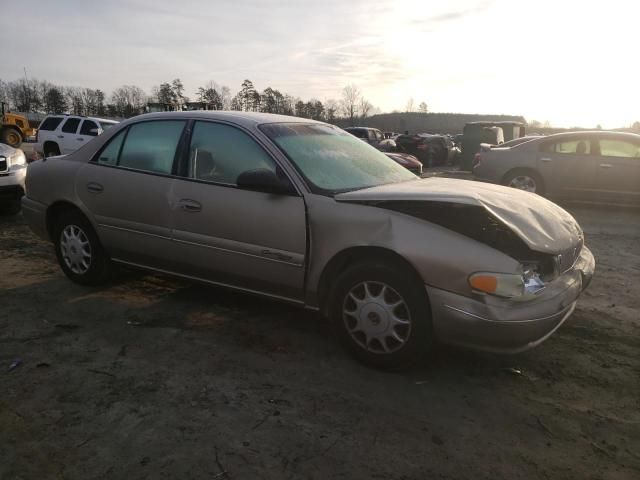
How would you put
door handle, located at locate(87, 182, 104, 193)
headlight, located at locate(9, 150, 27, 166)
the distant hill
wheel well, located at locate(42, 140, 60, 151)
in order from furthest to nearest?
the distant hill
wheel well, located at locate(42, 140, 60, 151)
headlight, located at locate(9, 150, 27, 166)
door handle, located at locate(87, 182, 104, 193)

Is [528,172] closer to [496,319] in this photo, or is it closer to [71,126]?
[496,319]

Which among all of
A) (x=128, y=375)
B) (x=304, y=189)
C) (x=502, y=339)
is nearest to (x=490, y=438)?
(x=502, y=339)

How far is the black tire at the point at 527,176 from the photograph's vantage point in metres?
9.62

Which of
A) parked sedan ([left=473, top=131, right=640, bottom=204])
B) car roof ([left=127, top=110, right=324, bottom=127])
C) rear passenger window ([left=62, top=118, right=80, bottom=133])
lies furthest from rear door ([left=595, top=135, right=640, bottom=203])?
rear passenger window ([left=62, top=118, right=80, bottom=133])

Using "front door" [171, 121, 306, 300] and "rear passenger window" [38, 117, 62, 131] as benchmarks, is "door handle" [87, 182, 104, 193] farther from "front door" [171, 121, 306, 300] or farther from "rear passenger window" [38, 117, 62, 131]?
"rear passenger window" [38, 117, 62, 131]

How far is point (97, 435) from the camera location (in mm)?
2432

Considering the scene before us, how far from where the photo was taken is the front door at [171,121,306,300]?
3295mm

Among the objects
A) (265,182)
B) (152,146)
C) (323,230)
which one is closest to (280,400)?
(323,230)

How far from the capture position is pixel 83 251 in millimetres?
4434

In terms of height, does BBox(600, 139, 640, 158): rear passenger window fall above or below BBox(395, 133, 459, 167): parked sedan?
below

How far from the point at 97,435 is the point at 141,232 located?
1.90 metres

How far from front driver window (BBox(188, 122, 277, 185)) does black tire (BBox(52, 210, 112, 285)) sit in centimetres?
131

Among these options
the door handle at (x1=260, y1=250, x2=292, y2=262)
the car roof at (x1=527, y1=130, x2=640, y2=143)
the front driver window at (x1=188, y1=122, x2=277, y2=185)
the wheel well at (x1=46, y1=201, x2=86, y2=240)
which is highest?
the car roof at (x1=527, y1=130, x2=640, y2=143)

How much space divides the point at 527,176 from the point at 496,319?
26.1 feet
